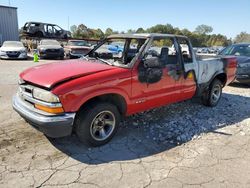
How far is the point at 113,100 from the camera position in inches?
165

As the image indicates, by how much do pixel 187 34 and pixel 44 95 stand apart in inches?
2696

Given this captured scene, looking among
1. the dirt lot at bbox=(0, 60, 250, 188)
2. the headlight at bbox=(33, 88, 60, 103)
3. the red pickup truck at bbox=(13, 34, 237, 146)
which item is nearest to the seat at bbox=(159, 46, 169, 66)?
the red pickup truck at bbox=(13, 34, 237, 146)

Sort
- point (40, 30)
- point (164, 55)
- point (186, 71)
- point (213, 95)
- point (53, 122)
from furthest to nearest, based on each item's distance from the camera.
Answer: point (40, 30) < point (213, 95) < point (186, 71) < point (164, 55) < point (53, 122)

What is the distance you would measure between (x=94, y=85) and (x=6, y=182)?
66.6 inches

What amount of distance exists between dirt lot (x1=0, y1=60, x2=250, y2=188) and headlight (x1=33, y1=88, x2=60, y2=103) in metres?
0.85

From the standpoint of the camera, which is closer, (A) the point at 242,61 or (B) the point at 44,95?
(B) the point at 44,95

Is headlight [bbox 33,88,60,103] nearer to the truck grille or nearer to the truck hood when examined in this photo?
the truck hood

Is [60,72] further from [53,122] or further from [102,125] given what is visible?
[102,125]

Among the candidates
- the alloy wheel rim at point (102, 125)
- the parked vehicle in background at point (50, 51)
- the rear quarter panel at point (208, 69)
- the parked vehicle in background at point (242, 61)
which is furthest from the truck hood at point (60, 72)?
the parked vehicle in background at point (50, 51)

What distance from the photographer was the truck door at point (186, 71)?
16.9 feet

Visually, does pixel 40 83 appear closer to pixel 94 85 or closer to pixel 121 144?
pixel 94 85

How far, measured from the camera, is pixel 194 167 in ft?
11.7

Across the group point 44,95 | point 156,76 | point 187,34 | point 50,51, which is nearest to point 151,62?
point 156,76

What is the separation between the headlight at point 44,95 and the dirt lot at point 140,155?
2.80 ft
